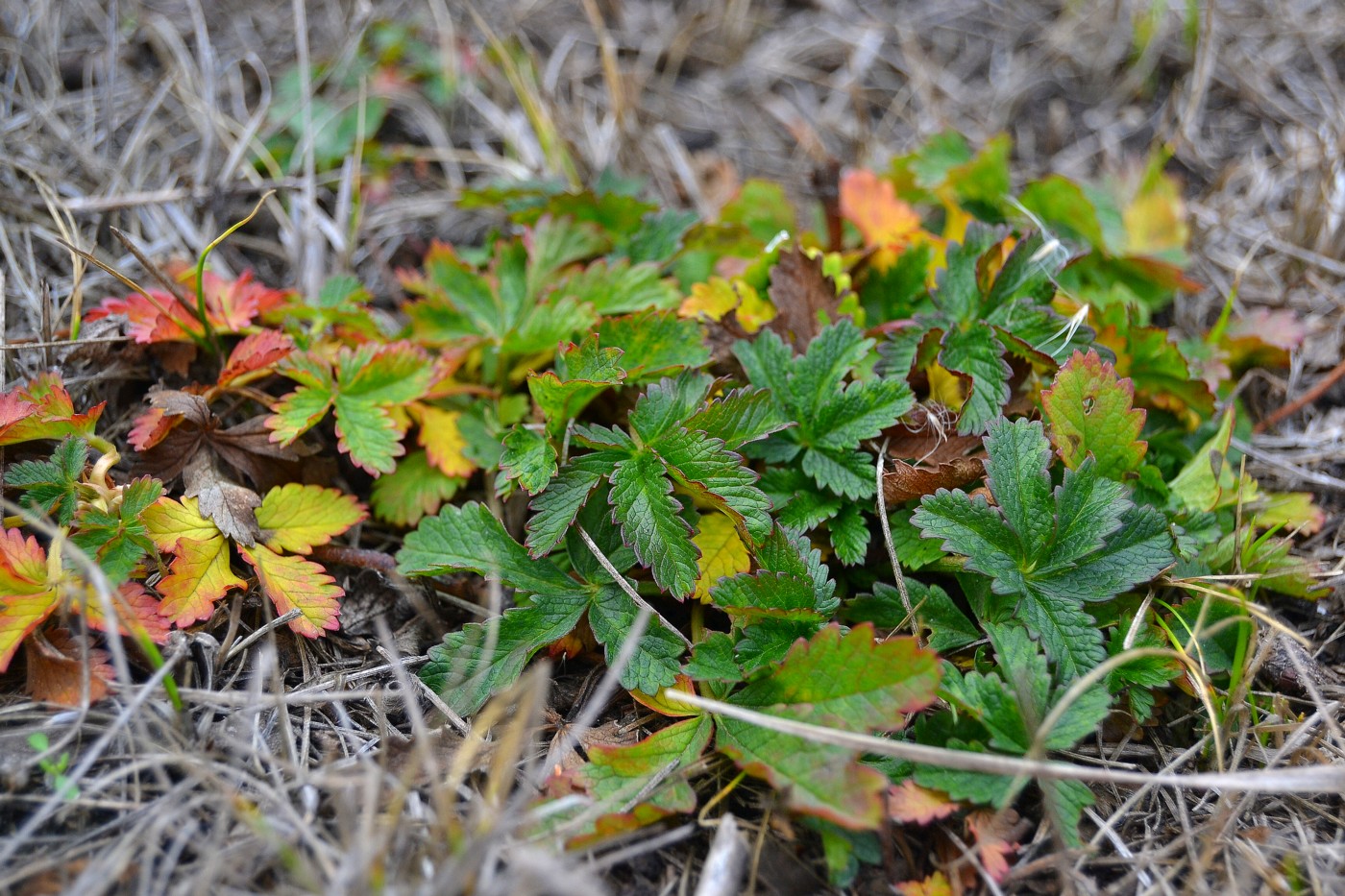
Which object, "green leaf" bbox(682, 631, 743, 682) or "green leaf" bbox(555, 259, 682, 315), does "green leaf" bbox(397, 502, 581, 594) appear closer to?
"green leaf" bbox(682, 631, 743, 682)

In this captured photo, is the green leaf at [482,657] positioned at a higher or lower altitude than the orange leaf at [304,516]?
lower

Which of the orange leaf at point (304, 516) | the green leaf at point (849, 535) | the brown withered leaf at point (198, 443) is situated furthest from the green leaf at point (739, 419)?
the brown withered leaf at point (198, 443)

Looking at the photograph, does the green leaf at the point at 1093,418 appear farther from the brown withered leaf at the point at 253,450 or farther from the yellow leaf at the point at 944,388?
the brown withered leaf at the point at 253,450

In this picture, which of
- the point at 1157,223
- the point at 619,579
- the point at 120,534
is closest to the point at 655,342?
the point at 619,579

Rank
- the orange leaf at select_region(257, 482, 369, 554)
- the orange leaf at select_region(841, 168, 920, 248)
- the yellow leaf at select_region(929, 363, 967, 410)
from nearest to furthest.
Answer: the orange leaf at select_region(257, 482, 369, 554) < the yellow leaf at select_region(929, 363, 967, 410) < the orange leaf at select_region(841, 168, 920, 248)

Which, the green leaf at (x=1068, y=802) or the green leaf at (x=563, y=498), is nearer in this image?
the green leaf at (x=1068, y=802)

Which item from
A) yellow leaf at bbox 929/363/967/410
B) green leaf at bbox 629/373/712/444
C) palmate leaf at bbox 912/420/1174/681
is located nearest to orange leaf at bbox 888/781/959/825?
palmate leaf at bbox 912/420/1174/681
